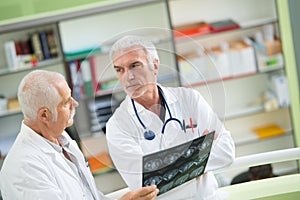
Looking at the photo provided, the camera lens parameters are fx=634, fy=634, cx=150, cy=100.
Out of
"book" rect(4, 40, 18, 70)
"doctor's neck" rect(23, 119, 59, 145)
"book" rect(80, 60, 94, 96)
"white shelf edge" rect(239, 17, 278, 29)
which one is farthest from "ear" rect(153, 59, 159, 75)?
"white shelf edge" rect(239, 17, 278, 29)

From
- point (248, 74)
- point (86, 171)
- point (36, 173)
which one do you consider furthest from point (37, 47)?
point (36, 173)

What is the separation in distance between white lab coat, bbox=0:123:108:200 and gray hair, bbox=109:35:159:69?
0.39m

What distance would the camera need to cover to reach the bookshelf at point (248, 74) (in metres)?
4.96

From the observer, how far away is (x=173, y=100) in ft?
6.68

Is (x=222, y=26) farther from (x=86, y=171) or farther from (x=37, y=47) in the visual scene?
(x=86, y=171)

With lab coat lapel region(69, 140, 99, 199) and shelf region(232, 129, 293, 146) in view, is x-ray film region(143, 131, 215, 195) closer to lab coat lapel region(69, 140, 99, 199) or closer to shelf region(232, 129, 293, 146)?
lab coat lapel region(69, 140, 99, 199)

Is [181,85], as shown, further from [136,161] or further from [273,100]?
[273,100]

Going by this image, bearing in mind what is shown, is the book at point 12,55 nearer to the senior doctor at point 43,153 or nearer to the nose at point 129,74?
the senior doctor at point 43,153

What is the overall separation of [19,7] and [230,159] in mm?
2643

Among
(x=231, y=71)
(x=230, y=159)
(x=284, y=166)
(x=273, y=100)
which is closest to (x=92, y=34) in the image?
(x=231, y=71)

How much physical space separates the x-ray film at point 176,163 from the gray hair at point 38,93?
37cm

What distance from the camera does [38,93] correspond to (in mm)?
2053

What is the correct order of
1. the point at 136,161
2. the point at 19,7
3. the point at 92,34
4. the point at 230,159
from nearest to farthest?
the point at 136,161, the point at 230,159, the point at 19,7, the point at 92,34

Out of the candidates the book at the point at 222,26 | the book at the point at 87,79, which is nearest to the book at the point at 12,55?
the book at the point at 87,79
